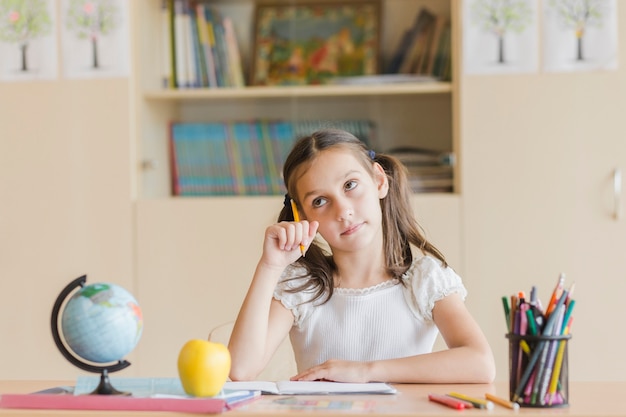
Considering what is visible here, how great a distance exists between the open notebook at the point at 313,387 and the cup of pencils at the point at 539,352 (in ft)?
0.69

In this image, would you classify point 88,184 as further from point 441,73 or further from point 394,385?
point 394,385

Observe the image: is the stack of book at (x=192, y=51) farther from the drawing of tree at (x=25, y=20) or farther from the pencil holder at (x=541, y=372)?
the pencil holder at (x=541, y=372)

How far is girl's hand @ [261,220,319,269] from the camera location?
5.34ft

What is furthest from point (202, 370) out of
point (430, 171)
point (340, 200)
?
point (430, 171)

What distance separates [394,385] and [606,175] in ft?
5.05

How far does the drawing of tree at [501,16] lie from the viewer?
9.15 feet

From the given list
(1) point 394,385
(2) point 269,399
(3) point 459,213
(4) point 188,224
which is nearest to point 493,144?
(3) point 459,213

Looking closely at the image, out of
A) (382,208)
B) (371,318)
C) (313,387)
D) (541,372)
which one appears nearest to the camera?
(541,372)

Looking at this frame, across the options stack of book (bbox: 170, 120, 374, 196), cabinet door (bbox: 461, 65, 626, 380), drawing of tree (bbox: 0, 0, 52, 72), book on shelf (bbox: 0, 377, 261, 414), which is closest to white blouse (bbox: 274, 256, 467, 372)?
book on shelf (bbox: 0, 377, 261, 414)

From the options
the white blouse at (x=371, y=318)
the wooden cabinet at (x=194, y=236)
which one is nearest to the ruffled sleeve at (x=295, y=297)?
the white blouse at (x=371, y=318)

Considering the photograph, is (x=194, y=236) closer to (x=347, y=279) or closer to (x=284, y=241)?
(x=347, y=279)

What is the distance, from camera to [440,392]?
1384mm

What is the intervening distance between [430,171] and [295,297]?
3.92 ft

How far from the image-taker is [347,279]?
75.7 inches
